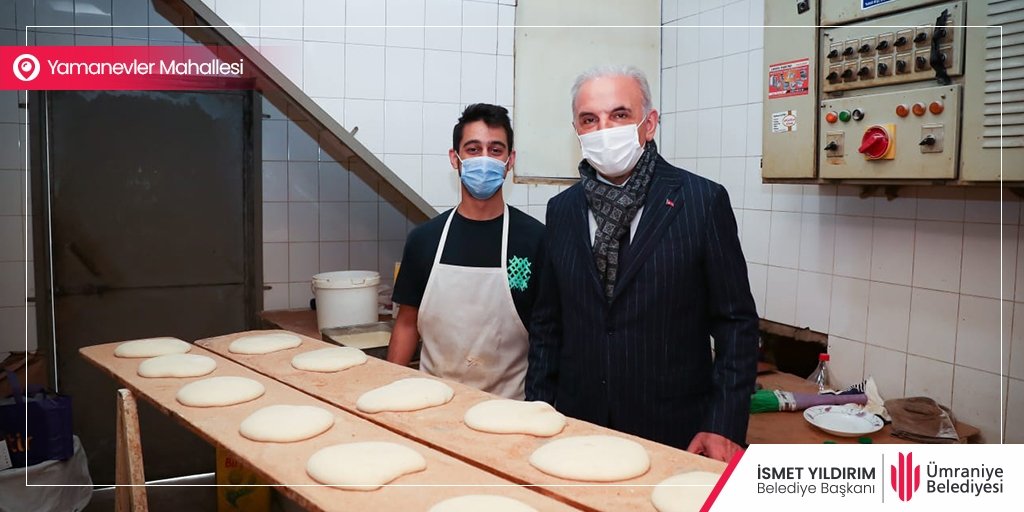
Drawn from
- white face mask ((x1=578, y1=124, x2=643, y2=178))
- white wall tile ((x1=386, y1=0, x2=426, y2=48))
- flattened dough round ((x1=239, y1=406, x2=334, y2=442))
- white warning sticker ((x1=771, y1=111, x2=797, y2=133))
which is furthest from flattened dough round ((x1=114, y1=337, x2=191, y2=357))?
white warning sticker ((x1=771, y1=111, x2=797, y2=133))

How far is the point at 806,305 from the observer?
7.93 ft

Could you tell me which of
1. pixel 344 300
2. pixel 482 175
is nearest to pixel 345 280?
pixel 344 300

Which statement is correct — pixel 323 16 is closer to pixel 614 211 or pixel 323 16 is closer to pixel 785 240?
pixel 614 211

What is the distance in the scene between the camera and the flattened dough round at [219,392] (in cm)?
134

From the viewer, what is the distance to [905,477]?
1.21 meters

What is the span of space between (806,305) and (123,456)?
207 centimetres

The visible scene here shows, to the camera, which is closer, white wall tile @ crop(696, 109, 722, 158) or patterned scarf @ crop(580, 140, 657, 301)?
patterned scarf @ crop(580, 140, 657, 301)

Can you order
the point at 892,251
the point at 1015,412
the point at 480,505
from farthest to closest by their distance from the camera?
the point at 892,251 → the point at 1015,412 → the point at 480,505

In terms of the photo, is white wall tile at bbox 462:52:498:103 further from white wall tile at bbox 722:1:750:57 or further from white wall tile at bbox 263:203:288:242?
white wall tile at bbox 263:203:288:242

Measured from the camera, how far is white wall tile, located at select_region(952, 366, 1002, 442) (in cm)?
189

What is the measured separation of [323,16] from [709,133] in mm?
1498

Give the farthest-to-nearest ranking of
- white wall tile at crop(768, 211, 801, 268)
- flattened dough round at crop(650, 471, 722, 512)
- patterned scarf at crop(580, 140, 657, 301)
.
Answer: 1. white wall tile at crop(768, 211, 801, 268)
2. patterned scarf at crop(580, 140, 657, 301)
3. flattened dough round at crop(650, 471, 722, 512)

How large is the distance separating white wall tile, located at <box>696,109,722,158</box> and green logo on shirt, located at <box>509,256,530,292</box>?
1.20 metres

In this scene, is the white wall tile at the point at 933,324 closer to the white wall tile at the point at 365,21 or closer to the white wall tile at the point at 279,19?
the white wall tile at the point at 365,21
